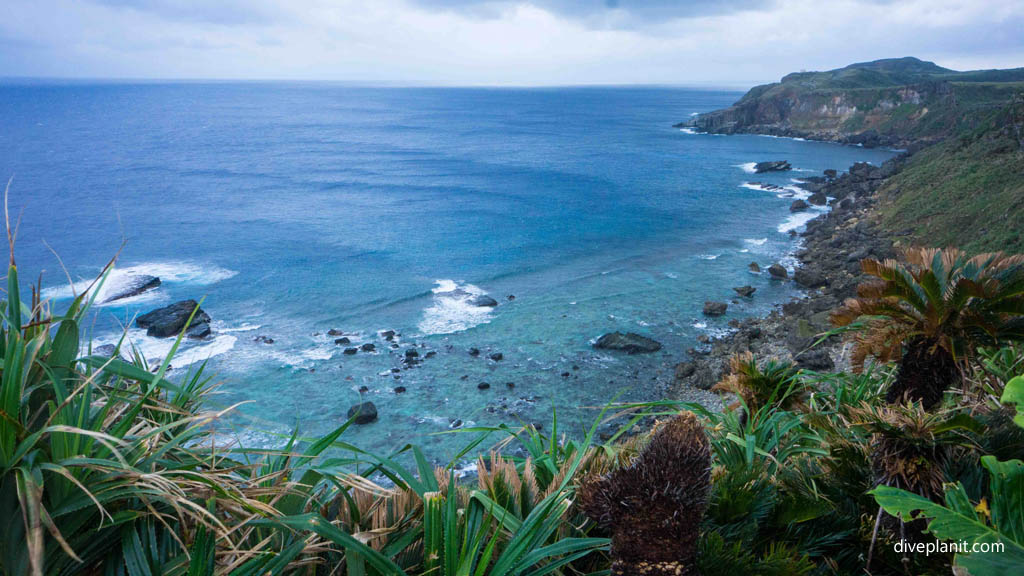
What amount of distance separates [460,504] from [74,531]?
1498 mm

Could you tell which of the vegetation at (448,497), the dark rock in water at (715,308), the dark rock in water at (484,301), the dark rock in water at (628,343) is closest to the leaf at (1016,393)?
the vegetation at (448,497)

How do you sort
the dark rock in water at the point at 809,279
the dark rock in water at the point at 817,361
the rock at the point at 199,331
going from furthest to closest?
1. the dark rock in water at the point at 809,279
2. the rock at the point at 199,331
3. the dark rock in water at the point at 817,361

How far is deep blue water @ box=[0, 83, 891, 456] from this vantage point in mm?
23266

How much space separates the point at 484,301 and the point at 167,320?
1551 centimetres

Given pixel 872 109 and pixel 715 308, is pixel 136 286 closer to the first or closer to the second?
pixel 715 308

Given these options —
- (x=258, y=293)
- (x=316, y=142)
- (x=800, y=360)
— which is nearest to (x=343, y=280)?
(x=258, y=293)

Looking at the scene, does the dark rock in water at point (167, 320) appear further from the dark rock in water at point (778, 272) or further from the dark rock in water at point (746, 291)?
the dark rock in water at point (778, 272)

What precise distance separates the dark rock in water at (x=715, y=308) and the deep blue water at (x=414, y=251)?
0.59m

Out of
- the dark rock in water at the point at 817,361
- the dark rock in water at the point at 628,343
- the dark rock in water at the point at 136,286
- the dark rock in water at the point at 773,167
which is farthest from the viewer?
the dark rock in water at the point at 773,167

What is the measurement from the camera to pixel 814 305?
27406mm

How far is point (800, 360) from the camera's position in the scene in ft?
71.5

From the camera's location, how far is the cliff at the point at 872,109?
78.8 meters

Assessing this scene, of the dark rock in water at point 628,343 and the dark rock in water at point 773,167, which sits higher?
the dark rock in water at point 773,167

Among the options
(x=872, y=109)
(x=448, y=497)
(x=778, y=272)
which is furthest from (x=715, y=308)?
(x=872, y=109)
